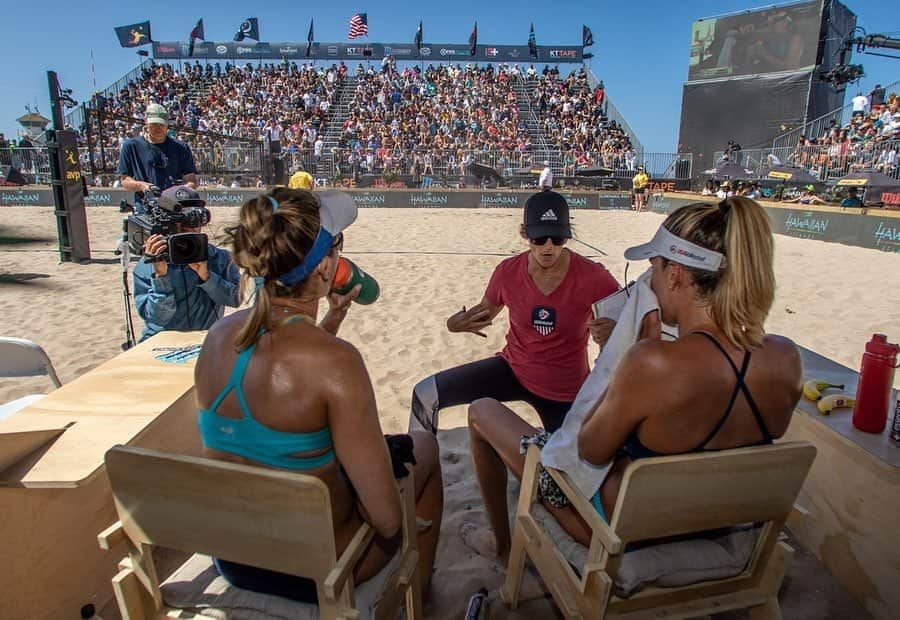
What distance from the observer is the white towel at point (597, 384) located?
66.6 inches

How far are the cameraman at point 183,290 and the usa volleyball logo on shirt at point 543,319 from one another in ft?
5.14

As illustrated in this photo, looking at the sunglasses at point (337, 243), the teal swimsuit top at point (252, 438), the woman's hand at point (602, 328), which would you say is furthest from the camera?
the woman's hand at point (602, 328)

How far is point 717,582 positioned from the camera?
1606 mm

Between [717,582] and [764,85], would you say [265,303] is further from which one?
[764,85]

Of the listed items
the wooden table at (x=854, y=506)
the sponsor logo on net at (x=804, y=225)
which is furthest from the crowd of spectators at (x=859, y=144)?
the wooden table at (x=854, y=506)

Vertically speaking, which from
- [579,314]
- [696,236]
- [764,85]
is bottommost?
[579,314]

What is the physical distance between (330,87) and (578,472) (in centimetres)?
3045

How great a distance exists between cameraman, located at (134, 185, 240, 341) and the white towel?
195 cm

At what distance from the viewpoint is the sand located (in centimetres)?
314

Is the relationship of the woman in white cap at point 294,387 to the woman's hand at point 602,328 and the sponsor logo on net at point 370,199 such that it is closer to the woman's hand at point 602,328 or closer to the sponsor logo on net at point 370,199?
the woman's hand at point 602,328

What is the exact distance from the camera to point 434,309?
605cm

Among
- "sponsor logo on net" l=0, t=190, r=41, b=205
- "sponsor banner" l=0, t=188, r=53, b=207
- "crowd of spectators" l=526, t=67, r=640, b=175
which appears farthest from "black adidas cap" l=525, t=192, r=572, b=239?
"crowd of spectators" l=526, t=67, r=640, b=175

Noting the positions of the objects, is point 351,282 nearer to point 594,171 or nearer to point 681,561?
point 681,561

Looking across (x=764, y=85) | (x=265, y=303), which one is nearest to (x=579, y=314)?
(x=265, y=303)
